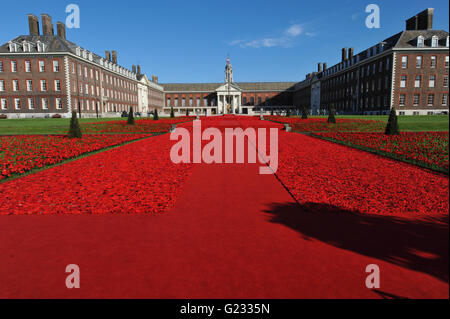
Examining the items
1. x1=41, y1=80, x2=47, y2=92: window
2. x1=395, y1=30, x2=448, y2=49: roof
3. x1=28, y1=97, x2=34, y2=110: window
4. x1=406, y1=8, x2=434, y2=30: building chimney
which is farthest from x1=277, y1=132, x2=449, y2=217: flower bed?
x1=406, y1=8, x2=434, y2=30: building chimney

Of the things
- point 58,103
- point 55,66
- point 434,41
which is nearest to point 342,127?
point 434,41

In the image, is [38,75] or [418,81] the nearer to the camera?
[38,75]

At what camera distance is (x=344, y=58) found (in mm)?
71688

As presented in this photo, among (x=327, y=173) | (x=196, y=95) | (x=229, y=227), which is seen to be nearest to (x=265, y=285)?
(x=229, y=227)

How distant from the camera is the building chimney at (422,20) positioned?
49156 millimetres

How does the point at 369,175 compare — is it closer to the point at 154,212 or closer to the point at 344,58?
the point at 154,212

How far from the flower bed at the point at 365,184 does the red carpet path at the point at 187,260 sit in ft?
4.14

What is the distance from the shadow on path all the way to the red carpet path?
15 cm

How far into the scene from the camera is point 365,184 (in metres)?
6.89

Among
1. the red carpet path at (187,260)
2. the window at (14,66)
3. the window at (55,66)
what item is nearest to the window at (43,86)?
the window at (55,66)

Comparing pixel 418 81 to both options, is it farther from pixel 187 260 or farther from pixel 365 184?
pixel 187 260

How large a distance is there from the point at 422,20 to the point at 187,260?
6240cm

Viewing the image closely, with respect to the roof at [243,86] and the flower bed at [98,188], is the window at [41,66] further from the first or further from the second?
the roof at [243,86]
